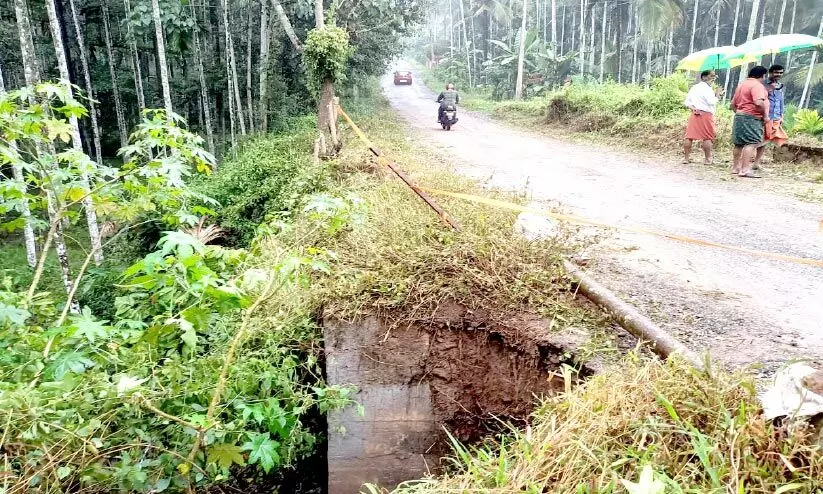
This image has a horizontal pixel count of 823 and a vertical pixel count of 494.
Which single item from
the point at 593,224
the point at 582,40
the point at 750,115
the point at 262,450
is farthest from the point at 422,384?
the point at 582,40

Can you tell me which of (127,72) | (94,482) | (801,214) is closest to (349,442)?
(94,482)

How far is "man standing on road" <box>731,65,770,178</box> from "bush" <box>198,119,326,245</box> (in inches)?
241

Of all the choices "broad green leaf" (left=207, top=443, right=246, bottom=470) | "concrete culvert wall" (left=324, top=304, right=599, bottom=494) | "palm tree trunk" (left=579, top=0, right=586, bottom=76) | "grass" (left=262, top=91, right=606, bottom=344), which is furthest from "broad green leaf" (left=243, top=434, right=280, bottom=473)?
"palm tree trunk" (left=579, top=0, right=586, bottom=76)

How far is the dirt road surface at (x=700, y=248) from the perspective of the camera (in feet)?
A: 10.9

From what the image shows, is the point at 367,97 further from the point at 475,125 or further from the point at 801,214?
the point at 801,214

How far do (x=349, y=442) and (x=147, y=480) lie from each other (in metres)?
1.26

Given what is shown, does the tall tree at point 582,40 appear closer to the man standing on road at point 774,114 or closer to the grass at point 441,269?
the man standing on road at point 774,114

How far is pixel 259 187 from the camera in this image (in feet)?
28.2

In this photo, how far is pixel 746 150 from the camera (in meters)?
7.87

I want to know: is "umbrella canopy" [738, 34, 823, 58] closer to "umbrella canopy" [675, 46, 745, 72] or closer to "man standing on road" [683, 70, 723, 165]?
"umbrella canopy" [675, 46, 745, 72]

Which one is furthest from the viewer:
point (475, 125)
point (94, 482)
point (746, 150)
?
point (475, 125)

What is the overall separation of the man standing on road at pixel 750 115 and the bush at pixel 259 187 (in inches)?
241

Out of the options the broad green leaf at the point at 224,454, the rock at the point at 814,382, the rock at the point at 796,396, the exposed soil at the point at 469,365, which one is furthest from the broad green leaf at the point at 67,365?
the rock at the point at 814,382

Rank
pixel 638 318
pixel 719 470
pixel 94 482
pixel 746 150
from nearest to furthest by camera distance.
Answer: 1. pixel 719 470
2. pixel 94 482
3. pixel 638 318
4. pixel 746 150
